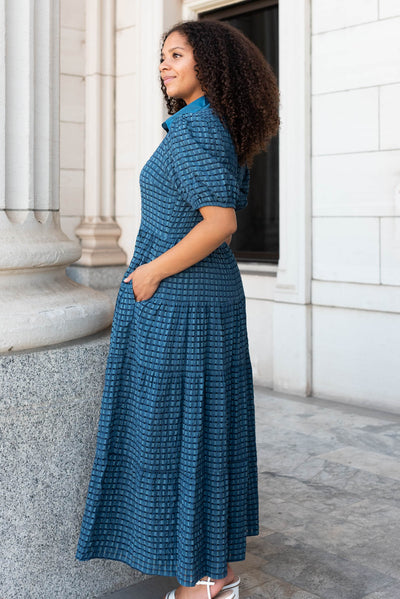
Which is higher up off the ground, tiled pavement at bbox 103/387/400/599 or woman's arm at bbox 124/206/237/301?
woman's arm at bbox 124/206/237/301

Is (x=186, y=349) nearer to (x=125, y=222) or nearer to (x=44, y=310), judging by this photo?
(x=44, y=310)

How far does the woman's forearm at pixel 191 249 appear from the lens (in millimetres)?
2275

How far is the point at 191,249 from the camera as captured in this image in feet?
7.51

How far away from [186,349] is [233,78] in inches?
33.0

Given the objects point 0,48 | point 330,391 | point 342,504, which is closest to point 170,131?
point 0,48

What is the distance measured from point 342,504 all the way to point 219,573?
1.58 m

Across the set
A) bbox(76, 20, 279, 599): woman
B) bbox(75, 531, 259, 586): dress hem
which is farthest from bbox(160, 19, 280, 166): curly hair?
bbox(75, 531, 259, 586): dress hem

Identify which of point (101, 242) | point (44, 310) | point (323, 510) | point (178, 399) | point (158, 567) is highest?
point (101, 242)

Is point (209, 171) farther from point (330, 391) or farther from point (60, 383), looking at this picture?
point (330, 391)

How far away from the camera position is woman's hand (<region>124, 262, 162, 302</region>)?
236 centimetres

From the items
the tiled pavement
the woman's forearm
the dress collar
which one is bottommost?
the tiled pavement

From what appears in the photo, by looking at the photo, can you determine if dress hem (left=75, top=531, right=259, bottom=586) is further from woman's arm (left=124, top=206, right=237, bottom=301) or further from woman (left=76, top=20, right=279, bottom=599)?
woman's arm (left=124, top=206, right=237, bottom=301)

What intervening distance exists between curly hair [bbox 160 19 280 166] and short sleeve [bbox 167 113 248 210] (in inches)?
2.6

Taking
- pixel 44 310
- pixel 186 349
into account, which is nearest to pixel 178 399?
pixel 186 349
